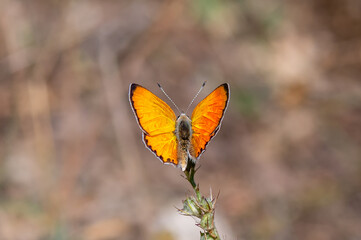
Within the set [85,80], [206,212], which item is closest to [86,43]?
[85,80]

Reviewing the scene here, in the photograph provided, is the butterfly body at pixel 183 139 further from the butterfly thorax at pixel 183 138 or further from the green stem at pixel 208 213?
the green stem at pixel 208 213

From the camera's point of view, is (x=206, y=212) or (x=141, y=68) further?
(x=141, y=68)

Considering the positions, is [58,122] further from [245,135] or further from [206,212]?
[206,212]

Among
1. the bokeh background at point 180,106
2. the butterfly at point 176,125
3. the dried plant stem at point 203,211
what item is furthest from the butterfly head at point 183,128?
the bokeh background at point 180,106

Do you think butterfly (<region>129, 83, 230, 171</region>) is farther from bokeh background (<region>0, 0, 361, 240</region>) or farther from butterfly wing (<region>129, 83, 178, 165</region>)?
bokeh background (<region>0, 0, 361, 240</region>)

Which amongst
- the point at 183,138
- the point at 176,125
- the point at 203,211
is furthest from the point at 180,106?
the point at 203,211

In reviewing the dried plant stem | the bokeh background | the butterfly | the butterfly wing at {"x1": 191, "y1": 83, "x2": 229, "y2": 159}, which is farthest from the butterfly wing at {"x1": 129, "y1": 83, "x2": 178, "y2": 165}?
the bokeh background
